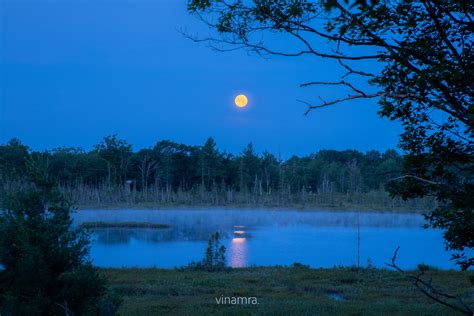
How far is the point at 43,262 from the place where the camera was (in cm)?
532

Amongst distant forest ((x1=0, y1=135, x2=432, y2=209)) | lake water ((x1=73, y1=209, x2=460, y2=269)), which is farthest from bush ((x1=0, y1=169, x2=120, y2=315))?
distant forest ((x1=0, y1=135, x2=432, y2=209))

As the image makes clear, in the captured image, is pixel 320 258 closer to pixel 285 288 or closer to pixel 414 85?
pixel 285 288

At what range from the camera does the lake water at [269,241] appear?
19219 millimetres

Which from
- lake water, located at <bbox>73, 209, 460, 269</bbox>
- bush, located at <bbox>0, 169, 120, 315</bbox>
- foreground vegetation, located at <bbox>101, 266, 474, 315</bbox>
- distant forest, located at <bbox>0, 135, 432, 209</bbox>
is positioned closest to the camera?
bush, located at <bbox>0, 169, 120, 315</bbox>

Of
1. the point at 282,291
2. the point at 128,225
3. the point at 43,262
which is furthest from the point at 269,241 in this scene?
the point at 43,262

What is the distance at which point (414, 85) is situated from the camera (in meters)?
5.04

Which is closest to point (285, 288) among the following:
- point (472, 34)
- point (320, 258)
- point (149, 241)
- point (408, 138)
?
point (408, 138)

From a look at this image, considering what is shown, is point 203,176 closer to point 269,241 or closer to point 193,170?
point 193,170

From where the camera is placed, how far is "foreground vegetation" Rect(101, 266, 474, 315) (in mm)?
8539

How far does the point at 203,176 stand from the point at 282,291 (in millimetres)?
45436

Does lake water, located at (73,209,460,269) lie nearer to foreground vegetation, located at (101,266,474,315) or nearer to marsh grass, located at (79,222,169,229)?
marsh grass, located at (79,222,169,229)

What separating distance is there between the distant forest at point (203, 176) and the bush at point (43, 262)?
41.6 m

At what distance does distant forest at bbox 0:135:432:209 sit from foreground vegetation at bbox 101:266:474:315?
34416mm

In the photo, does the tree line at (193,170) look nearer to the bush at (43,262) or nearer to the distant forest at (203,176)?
the distant forest at (203,176)
